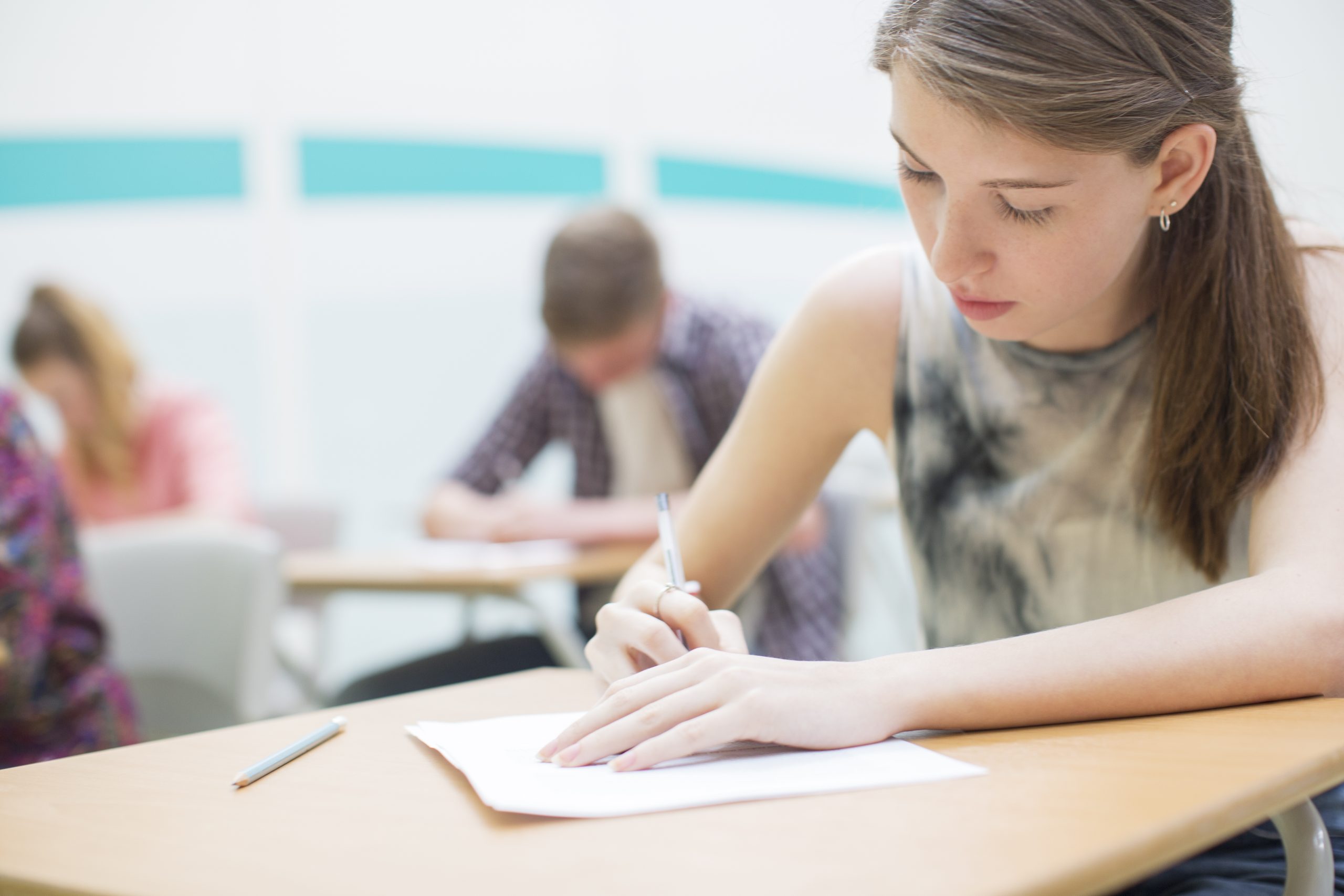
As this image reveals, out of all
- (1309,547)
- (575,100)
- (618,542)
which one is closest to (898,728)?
(1309,547)

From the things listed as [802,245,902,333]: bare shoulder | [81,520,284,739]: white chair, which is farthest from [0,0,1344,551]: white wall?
[802,245,902,333]: bare shoulder

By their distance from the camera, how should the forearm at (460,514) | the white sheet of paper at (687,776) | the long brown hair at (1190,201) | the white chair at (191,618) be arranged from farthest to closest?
the forearm at (460,514), the white chair at (191,618), the long brown hair at (1190,201), the white sheet of paper at (687,776)

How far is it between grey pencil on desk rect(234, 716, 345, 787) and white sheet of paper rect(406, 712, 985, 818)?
0.30 ft

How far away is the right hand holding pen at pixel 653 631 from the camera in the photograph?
0.84 m

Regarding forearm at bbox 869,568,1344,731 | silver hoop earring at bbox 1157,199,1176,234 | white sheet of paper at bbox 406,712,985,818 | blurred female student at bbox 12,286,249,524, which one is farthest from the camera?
blurred female student at bbox 12,286,249,524

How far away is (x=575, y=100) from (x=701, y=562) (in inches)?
168

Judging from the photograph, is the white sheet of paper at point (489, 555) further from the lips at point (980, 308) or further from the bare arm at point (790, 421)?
the lips at point (980, 308)

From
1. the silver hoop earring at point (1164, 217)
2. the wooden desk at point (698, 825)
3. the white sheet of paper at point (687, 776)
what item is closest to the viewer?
the wooden desk at point (698, 825)

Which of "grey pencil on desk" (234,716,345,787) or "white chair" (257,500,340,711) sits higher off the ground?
"grey pencil on desk" (234,716,345,787)

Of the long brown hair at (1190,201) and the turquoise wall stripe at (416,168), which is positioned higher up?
the turquoise wall stripe at (416,168)

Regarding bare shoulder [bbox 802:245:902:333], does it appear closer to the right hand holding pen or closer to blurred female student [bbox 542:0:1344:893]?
blurred female student [bbox 542:0:1344:893]

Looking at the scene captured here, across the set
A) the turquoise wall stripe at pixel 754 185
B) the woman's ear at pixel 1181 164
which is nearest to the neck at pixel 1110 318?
the woman's ear at pixel 1181 164

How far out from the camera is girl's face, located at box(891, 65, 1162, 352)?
0.86 meters

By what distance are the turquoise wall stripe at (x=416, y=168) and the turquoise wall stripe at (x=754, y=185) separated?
1.83 ft
